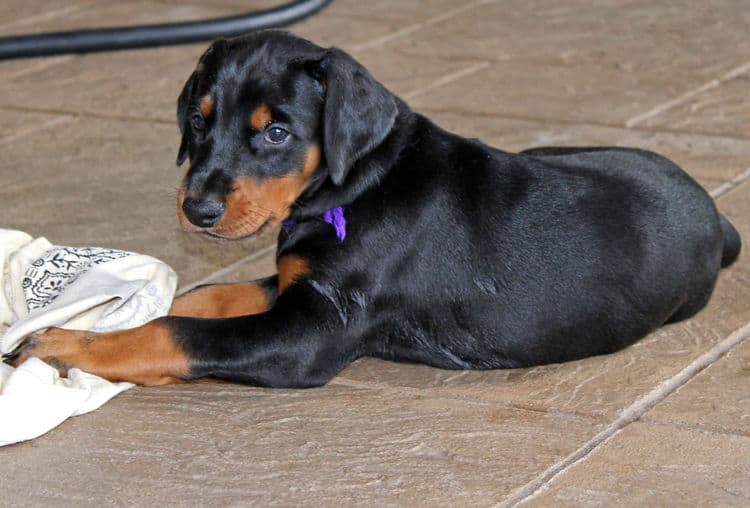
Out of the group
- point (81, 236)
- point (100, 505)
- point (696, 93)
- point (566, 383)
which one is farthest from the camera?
point (696, 93)

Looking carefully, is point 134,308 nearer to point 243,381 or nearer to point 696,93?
point 243,381

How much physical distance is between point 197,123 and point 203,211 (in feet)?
1.22

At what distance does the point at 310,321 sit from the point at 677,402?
1107 mm

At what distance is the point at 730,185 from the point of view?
18.3 ft

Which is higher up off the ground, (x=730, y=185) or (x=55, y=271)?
(x=55, y=271)

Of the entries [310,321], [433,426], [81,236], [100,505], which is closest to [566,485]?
[433,426]

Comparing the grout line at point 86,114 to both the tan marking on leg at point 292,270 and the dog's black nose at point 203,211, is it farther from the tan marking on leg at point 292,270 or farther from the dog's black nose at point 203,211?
the dog's black nose at point 203,211

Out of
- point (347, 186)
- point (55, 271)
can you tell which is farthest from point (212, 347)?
point (55, 271)

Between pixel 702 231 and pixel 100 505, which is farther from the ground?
pixel 702 231

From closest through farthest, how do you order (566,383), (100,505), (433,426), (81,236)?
1. (100,505)
2. (433,426)
3. (566,383)
4. (81,236)

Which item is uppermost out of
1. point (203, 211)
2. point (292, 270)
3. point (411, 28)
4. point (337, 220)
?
point (203, 211)

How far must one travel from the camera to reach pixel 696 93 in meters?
6.88

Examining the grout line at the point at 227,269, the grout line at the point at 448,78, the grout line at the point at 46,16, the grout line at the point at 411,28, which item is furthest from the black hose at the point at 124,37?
the grout line at the point at 227,269

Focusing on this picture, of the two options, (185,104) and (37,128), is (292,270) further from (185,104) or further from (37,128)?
(37,128)
